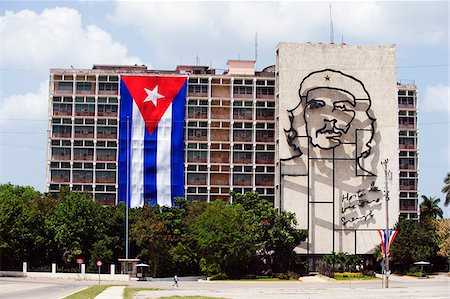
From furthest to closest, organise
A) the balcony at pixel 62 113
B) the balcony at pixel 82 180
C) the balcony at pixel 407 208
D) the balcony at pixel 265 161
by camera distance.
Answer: the balcony at pixel 407 208 → the balcony at pixel 265 161 → the balcony at pixel 62 113 → the balcony at pixel 82 180

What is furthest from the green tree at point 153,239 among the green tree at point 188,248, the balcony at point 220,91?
the balcony at point 220,91

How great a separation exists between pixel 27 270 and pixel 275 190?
4274cm

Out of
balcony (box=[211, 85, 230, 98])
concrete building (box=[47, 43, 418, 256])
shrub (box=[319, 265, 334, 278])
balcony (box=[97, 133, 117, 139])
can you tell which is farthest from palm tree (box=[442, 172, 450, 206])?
balcony (box=[97, 133, 117, 139])

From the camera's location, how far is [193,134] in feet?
419

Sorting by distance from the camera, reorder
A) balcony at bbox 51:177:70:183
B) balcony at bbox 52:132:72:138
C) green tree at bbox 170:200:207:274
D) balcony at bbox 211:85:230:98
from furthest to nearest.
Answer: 1. balcony at bbox 211:85:230:98
2. balcony at bbox 52:132:72:138
3. balcony at bbox 51:177:70:183
4. green tree at bbox 170:200:207:274

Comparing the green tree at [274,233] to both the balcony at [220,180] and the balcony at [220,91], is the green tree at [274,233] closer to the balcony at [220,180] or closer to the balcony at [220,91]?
the balcony at [220,180]

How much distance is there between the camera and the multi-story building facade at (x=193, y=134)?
12638 cm

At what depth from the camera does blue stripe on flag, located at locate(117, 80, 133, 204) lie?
408 feet

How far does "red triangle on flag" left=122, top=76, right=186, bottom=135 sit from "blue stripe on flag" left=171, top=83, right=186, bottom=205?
1.92 m

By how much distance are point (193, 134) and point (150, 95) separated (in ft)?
32.8

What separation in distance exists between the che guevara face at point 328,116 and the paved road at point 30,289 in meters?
46.6

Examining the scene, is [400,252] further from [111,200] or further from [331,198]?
[111,200]

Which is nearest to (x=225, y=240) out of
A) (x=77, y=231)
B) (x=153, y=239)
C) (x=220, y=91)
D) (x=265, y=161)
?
(x=153, y=239)

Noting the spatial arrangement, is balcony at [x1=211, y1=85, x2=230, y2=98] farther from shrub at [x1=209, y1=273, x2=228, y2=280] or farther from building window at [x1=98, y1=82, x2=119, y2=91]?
shrub at [x1=209, y1=273, x2=228, y2=280]
